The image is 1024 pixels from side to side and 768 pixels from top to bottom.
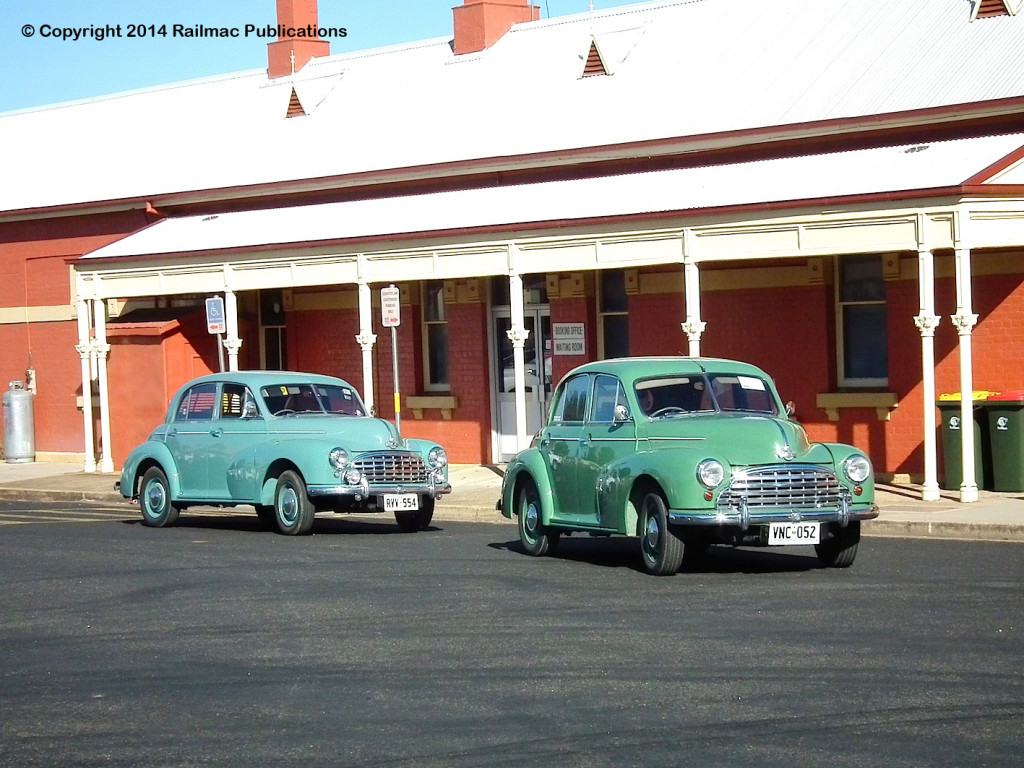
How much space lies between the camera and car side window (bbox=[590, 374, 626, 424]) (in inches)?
518

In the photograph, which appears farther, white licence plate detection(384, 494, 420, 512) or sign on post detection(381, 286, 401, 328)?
sign on post detection(381, 286, 401, 328)

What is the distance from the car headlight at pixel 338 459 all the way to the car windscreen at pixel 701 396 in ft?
13.1

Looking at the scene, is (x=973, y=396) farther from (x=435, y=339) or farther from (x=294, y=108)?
(x=294, y=108)

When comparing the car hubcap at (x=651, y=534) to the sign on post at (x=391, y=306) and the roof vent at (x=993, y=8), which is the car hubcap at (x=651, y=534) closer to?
the sign on post at (x=391, y=306)

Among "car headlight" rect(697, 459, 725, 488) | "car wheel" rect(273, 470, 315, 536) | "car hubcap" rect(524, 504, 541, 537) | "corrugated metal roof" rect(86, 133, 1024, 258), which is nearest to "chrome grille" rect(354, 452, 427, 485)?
"car wheel" rect(273, 470, 315, 536)

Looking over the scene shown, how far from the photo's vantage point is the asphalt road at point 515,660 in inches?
277

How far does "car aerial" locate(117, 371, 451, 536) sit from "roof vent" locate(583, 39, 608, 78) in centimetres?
1026

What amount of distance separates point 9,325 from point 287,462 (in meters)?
16.8

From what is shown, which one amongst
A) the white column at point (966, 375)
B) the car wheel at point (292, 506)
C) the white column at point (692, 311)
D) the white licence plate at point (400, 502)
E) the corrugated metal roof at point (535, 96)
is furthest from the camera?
the corrugated metal roof at point (535, 96)

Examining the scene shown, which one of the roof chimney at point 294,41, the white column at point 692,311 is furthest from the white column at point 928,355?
the roof chimney at point 294,41

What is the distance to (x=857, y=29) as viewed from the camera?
76.8 feet

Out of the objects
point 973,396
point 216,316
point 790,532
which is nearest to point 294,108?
point 216,316

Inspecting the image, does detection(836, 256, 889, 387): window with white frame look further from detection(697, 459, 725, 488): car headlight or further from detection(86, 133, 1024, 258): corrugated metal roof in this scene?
detection(697, 459, 725, 488): car headlight

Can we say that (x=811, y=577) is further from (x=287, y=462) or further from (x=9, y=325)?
(x=9, y=325)
